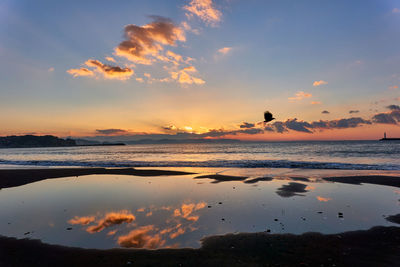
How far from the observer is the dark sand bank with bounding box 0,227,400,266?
5863mm

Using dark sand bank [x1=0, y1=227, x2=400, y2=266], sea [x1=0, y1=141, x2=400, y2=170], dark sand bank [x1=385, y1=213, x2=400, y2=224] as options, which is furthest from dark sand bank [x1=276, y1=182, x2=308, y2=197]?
sea [x1=0, y1=141, x2=400, y2=170]

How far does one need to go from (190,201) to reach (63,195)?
8515 millimetres

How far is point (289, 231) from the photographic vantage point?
777cm

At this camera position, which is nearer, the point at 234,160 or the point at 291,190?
the point at 291,190

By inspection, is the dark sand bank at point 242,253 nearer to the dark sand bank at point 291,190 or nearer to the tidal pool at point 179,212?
the tidal pool at point 179,212

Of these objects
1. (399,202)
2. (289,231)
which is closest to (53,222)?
(289,231)

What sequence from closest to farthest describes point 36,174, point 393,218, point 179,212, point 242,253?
1. point 242,253
2. point 393,218
3. point 179,212
4. point 36,174

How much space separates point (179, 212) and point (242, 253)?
14.1 ft

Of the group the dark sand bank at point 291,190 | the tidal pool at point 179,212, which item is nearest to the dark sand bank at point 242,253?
the tidal pool at point 179,212

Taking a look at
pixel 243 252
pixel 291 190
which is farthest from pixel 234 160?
pixel 243 252

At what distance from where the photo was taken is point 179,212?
9.98m

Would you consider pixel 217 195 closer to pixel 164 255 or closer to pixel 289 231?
pixel 289 231

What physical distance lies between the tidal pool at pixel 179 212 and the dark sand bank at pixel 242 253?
1.52 ft

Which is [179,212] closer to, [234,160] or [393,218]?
[393,218]
